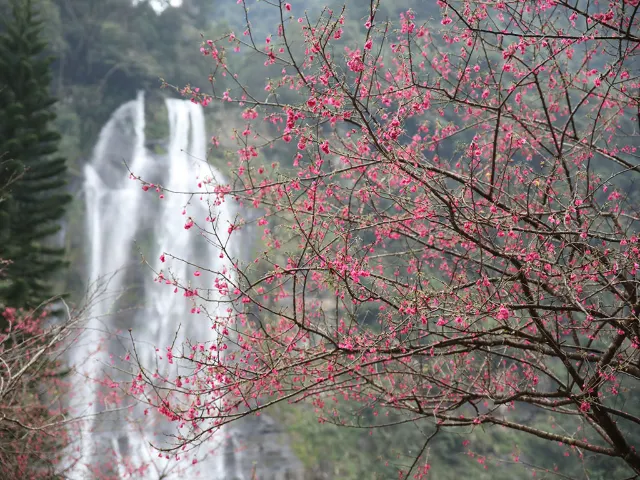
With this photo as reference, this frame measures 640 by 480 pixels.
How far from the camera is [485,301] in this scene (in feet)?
10.7

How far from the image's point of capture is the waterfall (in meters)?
16.4

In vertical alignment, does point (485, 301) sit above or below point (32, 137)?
below

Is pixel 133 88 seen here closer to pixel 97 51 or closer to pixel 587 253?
pixel 97 51

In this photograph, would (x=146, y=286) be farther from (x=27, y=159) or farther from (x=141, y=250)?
(x=27, y=159)

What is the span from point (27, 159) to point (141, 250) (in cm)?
733

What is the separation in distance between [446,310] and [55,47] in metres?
26.7

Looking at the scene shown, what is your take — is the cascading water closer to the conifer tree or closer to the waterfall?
the waterfall

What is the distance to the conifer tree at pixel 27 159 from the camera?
11.8m

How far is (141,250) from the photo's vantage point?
19875 millimetres

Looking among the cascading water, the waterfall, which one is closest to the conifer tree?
the cascading water

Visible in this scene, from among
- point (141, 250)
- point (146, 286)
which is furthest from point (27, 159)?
point (146, 286)

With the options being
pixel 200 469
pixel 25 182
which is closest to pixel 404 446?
pixel 200 469

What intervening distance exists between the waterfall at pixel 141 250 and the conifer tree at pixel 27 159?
420 cm

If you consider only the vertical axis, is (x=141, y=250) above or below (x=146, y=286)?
above
